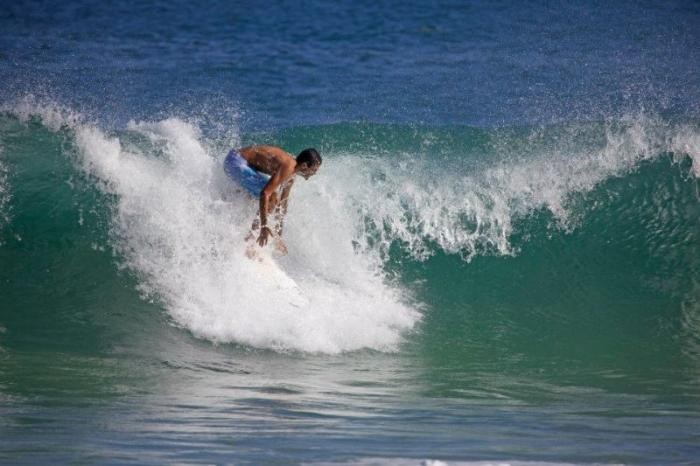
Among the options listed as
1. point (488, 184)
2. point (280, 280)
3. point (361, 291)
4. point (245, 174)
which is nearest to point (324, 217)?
point (361, 291)

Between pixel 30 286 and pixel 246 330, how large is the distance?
2.37 meters

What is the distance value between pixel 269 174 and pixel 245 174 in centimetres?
26

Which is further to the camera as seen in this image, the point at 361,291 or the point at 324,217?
the point at 324,217

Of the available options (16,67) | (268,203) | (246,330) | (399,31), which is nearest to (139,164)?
(268,203)

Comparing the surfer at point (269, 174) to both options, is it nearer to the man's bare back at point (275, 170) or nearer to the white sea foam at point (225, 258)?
the man's bare back at point (275, 170)

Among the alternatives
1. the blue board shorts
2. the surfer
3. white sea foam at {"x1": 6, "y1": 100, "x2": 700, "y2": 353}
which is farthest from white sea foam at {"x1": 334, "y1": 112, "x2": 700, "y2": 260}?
the blue board shorts

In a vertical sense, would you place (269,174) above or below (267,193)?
above

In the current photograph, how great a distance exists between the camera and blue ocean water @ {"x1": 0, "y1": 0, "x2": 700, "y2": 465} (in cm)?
488

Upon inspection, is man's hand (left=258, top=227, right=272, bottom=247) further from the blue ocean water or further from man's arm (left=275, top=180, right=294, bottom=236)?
man's arm (left=275, top=180, right=294, bottom=236)

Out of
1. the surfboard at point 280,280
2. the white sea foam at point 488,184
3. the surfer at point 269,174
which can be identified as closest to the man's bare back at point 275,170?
the surfer at point 269,174

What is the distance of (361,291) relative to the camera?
8445 millimetres

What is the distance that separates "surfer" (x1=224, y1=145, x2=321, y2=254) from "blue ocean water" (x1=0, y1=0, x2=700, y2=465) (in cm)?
24

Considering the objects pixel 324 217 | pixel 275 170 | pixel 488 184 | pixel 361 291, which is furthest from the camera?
pixel 488 184

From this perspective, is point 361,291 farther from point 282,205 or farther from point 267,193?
point 267,193
